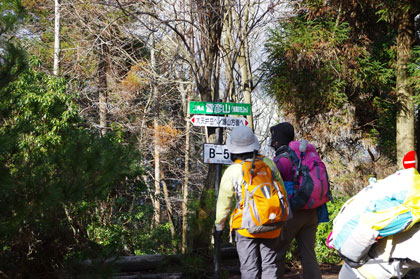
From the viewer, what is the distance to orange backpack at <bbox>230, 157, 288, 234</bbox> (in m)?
3.65

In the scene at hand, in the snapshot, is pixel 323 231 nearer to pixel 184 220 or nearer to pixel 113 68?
pixel 184 220

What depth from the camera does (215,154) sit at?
5.80m

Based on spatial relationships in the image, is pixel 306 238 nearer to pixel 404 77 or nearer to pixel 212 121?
pixel 212 121

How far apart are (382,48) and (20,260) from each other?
11.5m

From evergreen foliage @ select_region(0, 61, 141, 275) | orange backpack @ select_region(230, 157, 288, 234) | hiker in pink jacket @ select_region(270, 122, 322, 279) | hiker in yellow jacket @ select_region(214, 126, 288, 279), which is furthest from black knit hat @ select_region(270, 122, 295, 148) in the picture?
evergreen foliage @ select_region(0, 61, 141, 275)

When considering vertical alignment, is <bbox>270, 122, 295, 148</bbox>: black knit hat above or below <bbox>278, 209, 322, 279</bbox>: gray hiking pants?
above

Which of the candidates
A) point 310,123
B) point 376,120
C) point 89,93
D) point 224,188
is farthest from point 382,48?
point 89,93

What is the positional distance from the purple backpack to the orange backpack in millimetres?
354

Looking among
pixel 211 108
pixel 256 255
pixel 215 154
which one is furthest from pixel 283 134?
pixel 211 108

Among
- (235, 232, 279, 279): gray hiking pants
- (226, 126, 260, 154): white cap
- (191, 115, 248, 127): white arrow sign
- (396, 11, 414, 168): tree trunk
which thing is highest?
(396, 11, 414, 168): tree trunk

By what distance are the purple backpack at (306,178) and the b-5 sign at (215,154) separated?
4.95 feet

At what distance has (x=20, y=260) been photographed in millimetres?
A: 4527

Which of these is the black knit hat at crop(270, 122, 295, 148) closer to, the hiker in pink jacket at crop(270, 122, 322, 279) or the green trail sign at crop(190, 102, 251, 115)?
the hiker in pink jacket at crop(270, 122, 322, 279)

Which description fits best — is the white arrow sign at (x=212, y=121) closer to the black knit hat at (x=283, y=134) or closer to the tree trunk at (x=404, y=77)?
the black knit hat at (x=283, y=134)
